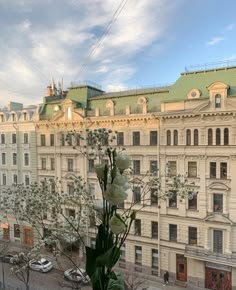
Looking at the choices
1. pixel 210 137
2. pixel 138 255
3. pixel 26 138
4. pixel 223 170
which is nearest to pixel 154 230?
pixel 138 255

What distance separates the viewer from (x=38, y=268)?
52.6 feet

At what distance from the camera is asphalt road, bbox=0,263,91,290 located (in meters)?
14.2

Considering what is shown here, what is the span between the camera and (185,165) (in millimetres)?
14945

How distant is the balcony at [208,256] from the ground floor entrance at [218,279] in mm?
762

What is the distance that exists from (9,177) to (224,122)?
17473 mm

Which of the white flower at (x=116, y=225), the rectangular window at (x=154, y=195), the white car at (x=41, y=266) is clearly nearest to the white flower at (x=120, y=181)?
the white flower at (x=116, y=225)

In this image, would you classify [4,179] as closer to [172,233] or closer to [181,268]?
[172,233]

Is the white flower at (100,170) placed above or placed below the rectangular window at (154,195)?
above

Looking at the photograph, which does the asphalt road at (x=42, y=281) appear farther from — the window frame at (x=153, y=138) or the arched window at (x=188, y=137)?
the arched window at (x=188, y=137)

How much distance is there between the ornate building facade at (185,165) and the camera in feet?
45.3

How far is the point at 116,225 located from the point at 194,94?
14058mm

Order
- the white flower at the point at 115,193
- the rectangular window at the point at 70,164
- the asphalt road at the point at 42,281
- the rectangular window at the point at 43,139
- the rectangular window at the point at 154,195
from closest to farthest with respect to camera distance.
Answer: the white flower at the point at 115,193, the rectangular window at the point at 154,195, the asphalt road at the point at 42,281, the rectangular window at the point at 70,164, the rectangular window at the point at 43,139

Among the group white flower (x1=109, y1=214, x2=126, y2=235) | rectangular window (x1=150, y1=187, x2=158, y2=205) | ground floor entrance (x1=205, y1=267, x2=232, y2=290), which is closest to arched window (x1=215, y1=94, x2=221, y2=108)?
rectangular window (x1=150, y1=187, x2=158, y2=205)

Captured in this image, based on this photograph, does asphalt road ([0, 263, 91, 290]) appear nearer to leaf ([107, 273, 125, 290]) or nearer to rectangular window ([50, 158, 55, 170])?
rectangular window ([50, 158, 55, 170])
